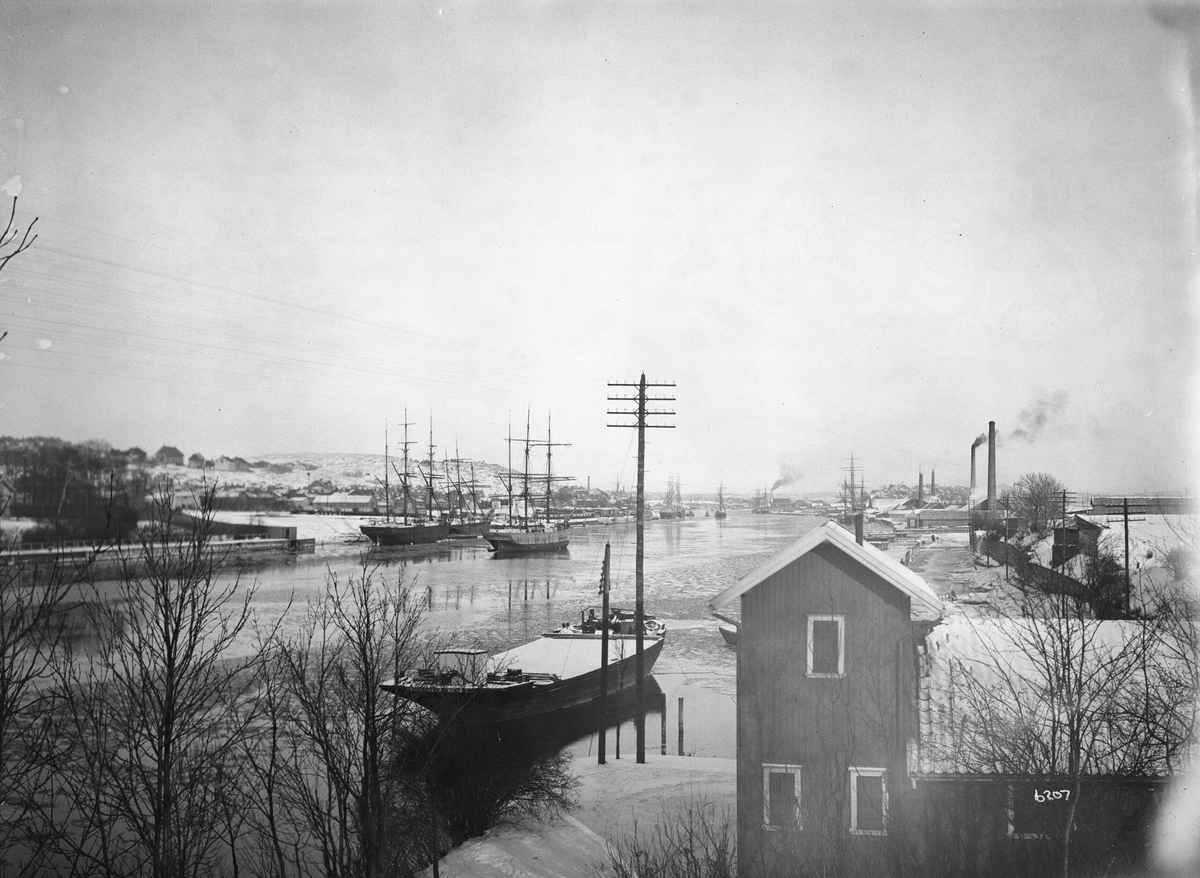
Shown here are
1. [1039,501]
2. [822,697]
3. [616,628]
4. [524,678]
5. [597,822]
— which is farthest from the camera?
[1039,501]

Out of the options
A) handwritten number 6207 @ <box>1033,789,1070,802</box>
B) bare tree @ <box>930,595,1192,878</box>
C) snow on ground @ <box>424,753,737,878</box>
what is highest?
bare tree @ <box>930,595,1192,878</box>

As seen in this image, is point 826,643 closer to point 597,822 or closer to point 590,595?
point 597,822

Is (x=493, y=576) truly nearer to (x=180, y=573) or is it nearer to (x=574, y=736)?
(x=574, y=736)

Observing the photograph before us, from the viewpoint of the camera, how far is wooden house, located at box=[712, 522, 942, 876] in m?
7.03

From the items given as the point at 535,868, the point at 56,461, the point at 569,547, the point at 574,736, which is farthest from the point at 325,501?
the point at 535,868

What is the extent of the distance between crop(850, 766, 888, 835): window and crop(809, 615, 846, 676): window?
0.97m

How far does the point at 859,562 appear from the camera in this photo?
7281mm

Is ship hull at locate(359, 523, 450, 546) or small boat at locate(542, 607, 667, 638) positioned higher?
small boat at locate(542, 607, 667, 638)

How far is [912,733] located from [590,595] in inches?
909

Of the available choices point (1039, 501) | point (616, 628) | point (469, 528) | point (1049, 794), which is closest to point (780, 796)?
point (1049, 794)

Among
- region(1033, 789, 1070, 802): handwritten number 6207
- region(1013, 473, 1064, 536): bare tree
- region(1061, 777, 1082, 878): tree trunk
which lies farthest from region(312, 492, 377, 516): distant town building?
region(1061, 777, 1082, 878): tree trunk

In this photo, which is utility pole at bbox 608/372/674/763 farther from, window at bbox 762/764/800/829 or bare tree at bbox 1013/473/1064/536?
bare tree at bbox 1013/473/1064/536

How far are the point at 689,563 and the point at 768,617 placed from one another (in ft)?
93.1

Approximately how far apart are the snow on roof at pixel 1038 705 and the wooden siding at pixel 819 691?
40 cm
